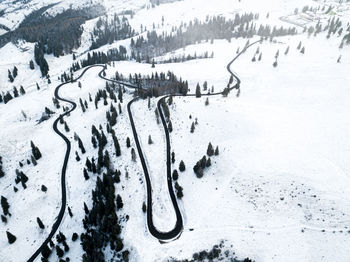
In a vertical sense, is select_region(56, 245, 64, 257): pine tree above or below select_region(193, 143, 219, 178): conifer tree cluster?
below

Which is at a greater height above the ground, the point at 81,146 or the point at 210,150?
the point at 210,150

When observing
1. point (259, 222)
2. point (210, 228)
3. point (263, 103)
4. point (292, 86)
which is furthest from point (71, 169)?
point (292, 86)

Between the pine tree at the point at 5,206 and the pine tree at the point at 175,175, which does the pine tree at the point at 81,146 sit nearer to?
the pine tree at the point at 5,206

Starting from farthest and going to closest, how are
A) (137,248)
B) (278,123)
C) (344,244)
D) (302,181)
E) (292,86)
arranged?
(292,86) → (278,123) → (302,181) → (137,248) → (344,244)

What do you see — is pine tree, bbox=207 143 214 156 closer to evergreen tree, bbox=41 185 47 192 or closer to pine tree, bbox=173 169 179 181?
pine tree, bbox=173 169 179 181

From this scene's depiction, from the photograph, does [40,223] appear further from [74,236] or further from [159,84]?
[159,84]

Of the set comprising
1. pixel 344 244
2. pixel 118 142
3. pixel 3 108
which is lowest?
pixel 3 108

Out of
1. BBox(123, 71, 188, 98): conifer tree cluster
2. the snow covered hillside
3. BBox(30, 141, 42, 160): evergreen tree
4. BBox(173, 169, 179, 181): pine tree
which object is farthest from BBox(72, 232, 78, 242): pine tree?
BBox(123, 71, 188, 98): conifer tree cluster

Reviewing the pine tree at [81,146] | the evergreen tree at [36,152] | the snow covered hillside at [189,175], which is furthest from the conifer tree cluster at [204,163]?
the evergreen tree at [36,152]

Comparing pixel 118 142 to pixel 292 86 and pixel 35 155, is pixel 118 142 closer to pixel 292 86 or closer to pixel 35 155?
pixel 35 155

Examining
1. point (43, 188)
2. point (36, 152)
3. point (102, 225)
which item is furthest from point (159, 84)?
point (102, 225)

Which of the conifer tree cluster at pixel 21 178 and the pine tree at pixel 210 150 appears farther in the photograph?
the conifer tree cluster at pixel 21 178
